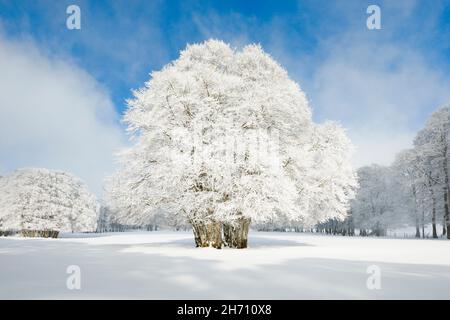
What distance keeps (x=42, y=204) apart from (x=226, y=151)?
151 ft

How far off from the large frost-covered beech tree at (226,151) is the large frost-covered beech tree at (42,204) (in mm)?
37208

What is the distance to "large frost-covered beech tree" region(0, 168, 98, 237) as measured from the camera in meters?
54.9

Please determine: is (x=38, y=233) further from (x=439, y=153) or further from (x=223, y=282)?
(x=439, y=153)

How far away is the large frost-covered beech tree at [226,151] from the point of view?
20641mm

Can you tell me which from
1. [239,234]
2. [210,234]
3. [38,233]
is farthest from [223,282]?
[38,233]

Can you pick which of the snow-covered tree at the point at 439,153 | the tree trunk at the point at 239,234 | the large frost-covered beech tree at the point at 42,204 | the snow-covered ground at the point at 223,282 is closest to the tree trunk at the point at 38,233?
the large frost-covered beech tree at the point at 42,204

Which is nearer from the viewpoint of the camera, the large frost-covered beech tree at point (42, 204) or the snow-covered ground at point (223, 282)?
the snow-covered ground at point (223, 282)

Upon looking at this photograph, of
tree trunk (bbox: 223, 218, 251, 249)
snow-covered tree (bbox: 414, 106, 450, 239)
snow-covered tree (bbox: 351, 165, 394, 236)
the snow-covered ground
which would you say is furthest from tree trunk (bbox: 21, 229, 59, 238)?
snow-covered tree (bbox: 414, 106, 450, 239)

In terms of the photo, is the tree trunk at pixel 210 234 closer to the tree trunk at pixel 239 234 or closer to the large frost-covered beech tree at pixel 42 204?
the tree trunk at pixel 239 234

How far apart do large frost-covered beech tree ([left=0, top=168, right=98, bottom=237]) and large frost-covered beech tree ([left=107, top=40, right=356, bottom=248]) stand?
122 ft
